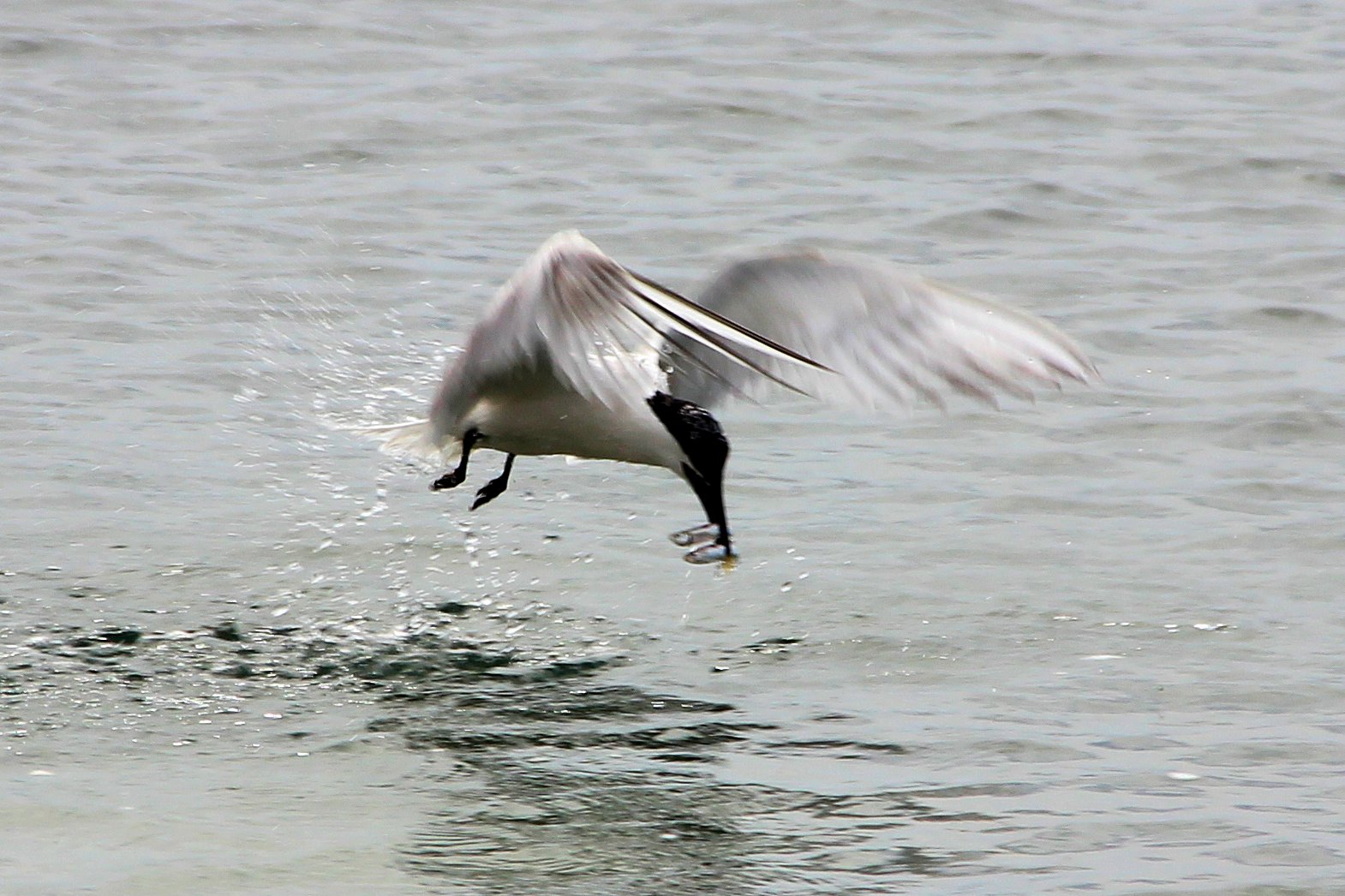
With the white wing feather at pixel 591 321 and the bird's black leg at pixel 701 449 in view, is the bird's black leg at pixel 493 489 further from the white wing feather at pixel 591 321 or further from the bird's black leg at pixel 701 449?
the white wing feather at pixel 591 321

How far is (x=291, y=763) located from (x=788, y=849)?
138cm

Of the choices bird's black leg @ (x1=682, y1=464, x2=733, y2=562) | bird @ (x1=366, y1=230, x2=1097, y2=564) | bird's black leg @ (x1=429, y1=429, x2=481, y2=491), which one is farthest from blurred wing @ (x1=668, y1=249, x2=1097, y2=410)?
bird's black leg @ (x1=429, y1=429, x2=481, y2=491)

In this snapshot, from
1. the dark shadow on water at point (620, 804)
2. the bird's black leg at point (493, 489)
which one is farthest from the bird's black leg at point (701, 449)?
the bird's black leg at point (493, 489)

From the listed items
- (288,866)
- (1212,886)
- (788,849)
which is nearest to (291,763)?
(288,866)

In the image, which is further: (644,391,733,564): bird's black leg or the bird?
(644,391,733,564): bird's black leg

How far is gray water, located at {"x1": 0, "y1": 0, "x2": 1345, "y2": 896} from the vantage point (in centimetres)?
552

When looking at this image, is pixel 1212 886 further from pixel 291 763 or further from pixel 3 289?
pixel 3 289

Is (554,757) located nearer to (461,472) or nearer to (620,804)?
(620,804)

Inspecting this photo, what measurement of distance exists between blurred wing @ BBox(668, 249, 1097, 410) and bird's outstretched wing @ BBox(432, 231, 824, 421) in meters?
0.49

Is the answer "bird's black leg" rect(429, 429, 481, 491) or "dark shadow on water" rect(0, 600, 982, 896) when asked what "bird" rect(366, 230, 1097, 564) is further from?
"dark shadow on water" rect(0, 600, 982, 896)

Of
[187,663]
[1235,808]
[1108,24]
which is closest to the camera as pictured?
[1235,808]

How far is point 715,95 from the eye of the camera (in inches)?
541

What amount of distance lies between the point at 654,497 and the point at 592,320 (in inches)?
115

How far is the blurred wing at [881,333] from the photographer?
632cm
